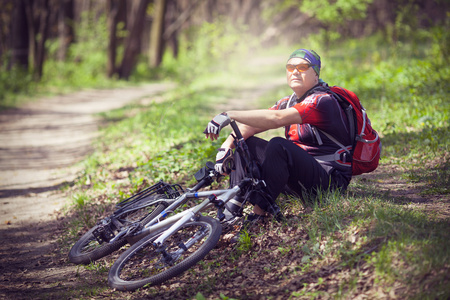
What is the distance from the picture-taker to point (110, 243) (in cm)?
432

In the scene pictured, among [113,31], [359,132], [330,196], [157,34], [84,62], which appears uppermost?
[157,34]

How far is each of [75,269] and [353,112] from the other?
327 centimetres

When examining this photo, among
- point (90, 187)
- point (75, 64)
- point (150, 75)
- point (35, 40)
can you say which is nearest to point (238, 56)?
point (150, 75)

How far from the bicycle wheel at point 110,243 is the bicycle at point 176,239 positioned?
233 millimetres

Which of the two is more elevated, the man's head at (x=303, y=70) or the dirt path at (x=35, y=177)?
the man's head at (x=303, y=70)

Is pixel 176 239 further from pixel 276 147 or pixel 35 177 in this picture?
pixel 35 177

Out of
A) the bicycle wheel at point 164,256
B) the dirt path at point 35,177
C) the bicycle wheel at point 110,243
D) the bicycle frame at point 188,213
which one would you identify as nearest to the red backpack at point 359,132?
the bicycle frame at point 188,213

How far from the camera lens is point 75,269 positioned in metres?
4.46

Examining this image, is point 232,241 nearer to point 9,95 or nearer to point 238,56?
point 9,95

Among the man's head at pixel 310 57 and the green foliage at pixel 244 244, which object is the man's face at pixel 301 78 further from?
the green foliage at pixel 244 244

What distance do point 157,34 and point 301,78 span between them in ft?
77.5

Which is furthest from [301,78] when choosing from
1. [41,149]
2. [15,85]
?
[15,85]

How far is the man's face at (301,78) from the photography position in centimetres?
418

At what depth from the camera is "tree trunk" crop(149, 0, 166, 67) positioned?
25.3 metres
